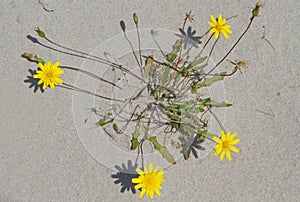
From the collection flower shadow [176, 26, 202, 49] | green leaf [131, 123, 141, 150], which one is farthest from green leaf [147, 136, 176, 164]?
flower shadow [176, 26, 202, 49]

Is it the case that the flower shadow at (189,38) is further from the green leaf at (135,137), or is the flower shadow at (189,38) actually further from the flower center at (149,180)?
the flower center at (149,180)

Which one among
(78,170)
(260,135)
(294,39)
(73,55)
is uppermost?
(294,39)

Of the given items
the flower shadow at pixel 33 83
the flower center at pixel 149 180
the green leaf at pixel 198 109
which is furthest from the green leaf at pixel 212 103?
the flower shadow at pixel 33 83

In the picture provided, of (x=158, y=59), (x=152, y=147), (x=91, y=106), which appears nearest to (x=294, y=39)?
(x=158, y=59)

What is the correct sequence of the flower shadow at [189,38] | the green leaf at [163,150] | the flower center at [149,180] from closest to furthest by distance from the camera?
the flower center at [149,180] < the green leaf at [163,150] < the flower shadow at [189,38]

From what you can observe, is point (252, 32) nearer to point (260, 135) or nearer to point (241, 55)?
point (241, 55)

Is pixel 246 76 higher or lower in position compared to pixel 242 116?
higher
